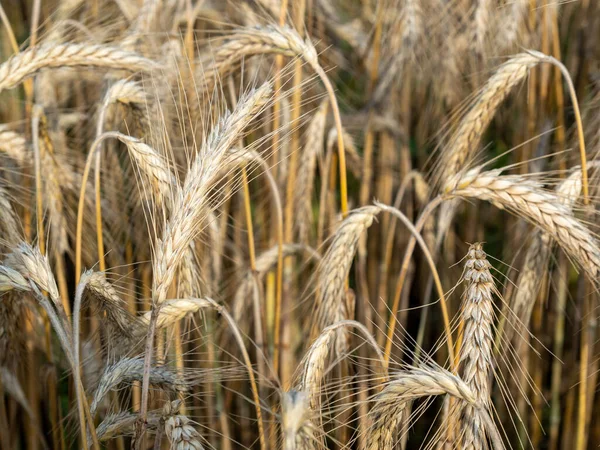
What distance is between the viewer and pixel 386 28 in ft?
7.66

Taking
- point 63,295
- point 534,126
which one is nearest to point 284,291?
point 63,295

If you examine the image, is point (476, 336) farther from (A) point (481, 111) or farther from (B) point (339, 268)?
(A) point (481, 111)

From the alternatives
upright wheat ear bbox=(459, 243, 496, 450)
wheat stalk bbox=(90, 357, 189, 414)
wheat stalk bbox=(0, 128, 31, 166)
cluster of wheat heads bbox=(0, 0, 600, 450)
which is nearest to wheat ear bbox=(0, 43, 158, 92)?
cluster of wheat heads bbox=(0, 0, 600, 450)

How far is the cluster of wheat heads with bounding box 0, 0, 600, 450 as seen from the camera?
1.17 meters

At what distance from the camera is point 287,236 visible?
189 centimetres

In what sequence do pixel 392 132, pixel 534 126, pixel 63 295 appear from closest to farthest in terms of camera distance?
pixel 63 295
pixel 534 126
pixel 392 132

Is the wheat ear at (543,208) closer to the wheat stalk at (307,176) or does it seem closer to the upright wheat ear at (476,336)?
the upright wheat ear at (476,336)

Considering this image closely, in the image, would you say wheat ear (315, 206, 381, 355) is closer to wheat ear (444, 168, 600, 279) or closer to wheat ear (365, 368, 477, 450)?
wheat ear (444, 168, 600, 279)

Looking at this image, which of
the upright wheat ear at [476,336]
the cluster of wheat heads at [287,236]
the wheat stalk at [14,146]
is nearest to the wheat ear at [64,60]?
the cluster of wheat heads at [287,236]

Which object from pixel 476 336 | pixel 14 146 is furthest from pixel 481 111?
pixel 14 146

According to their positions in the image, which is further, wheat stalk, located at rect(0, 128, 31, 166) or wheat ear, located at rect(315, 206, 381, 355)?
wheat stalk, located at rect(0, 128, 31, 166)

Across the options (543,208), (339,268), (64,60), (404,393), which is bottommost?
(404,393)

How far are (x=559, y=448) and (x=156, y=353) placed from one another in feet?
4.58

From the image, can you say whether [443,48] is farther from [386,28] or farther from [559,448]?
[559,448]
